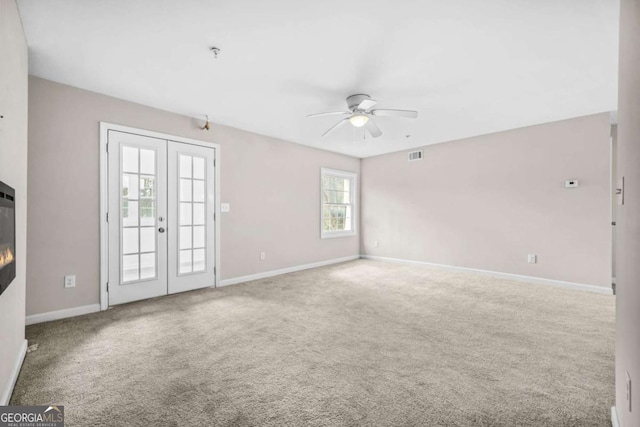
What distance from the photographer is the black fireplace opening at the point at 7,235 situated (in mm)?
1644

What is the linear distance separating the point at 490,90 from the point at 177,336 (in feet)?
14.0

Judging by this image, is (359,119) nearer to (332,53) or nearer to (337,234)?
(332,53)

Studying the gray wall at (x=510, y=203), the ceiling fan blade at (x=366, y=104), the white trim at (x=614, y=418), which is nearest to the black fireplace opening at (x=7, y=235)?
the ceiling fan blade at (x=366, y=104)

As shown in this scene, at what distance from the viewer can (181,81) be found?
3273 mm

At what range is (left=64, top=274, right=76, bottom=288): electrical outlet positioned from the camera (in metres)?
3.34

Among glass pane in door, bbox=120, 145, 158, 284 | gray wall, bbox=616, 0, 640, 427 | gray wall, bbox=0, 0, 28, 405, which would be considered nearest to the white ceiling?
gray wall, bbox=0, 0, 28, 405

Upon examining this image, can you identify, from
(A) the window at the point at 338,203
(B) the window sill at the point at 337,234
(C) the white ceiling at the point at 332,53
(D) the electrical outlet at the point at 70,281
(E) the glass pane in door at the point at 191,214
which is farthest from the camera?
(A) the window at the point at 338,203

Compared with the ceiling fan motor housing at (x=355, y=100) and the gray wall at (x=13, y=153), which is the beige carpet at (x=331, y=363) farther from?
the ceiling fan motor housing at (x=355, y=100)

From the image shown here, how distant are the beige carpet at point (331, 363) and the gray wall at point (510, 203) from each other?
0.96 metres

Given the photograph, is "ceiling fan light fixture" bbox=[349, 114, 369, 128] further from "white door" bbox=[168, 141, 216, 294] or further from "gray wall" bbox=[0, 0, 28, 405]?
"gray wall" bbox=[0, 0, 28, 405]

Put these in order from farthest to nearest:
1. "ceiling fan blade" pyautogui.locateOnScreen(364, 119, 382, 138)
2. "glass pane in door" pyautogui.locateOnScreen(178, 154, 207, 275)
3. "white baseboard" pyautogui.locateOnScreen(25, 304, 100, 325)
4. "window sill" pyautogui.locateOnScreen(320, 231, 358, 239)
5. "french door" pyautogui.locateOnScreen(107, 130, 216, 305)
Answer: "window sill" pyautogui.locateOnScreen(320, 231, 358, 239)
"glass pane in door" pyautogui.locateOnScreen(178, 154, 207, 275)
"ceiling fan blade" pyautogui.locateOnScreen(364, 119, 382, 138)
"french door" pyautogui.locateOnScreen(107, 130, 216, 305)
"white baseboard" pyautogui.locateOnScreen(25, 304, 100, 325)

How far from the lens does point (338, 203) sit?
23.4 ft

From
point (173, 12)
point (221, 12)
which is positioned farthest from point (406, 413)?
point (173, 12)

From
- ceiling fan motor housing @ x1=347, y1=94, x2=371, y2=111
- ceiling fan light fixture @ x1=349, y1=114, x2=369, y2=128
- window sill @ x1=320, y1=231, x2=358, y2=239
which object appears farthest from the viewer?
window sill @ x1=320, y1=231, x2=358, y2=239
